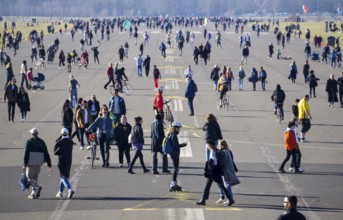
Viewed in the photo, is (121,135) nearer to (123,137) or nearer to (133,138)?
(123,137)

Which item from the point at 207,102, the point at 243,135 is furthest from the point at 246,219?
the point at 207,102

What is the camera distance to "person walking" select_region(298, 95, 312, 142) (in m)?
26.0

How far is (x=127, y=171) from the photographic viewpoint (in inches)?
822

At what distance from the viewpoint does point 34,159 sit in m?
17.7

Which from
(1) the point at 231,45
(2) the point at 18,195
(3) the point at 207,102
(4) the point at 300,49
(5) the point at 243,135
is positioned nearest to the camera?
(2) the point at 18,195

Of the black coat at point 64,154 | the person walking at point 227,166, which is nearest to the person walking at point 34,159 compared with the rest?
the black coat at point 64,154

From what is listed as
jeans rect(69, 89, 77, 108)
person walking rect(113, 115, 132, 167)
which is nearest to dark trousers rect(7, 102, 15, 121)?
jeans rect(69, 89, 77, 108)

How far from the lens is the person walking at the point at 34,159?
1772cm

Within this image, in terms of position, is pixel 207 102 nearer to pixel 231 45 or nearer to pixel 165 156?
pixel 165 156

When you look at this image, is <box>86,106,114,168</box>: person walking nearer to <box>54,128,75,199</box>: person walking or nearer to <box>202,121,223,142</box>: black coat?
<box>202,121,223,142</box>: black coat

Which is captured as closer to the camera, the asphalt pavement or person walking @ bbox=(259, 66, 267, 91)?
the asphalt pavement

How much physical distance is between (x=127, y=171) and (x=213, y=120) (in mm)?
2272

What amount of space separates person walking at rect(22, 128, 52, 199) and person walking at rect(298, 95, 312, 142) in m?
10.3

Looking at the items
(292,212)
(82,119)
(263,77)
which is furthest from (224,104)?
(292,212)
